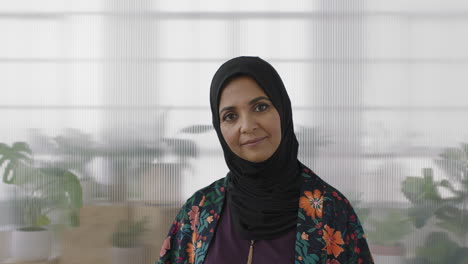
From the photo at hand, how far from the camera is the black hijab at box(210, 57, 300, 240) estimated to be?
113 cm

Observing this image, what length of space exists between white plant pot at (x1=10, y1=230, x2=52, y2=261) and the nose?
102 cm

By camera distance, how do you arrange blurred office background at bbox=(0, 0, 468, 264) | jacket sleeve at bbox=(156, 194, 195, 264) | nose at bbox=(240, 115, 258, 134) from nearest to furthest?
1. nose at bbox=(240, 115, 258, 134)
2. jacket sleeve at bbox=(156, 194, 195, 264)
3. blurred office background at bbox=(0, 0, 468, 264)

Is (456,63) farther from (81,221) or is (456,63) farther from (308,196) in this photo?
(81,221)

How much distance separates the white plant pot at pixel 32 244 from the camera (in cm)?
167

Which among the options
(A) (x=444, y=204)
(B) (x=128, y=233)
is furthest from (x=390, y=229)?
(B) (x=128, y=233)

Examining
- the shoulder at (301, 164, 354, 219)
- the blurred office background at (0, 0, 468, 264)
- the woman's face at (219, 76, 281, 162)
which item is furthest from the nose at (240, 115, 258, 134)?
the blurred office background at (0, 0, 468, 264)

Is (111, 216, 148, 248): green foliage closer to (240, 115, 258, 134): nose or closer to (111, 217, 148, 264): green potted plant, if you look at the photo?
(111, 217, 148, 264): green potted plant

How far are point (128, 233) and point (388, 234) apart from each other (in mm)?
969

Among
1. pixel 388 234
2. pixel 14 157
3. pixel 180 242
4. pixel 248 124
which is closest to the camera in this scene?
pixel 248 124

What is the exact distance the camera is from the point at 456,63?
1.61 metres

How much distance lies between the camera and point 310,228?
113 centimetres

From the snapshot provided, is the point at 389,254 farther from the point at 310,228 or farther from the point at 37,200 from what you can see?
the point at 37,200

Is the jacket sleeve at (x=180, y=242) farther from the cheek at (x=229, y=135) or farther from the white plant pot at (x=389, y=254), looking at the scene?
the white plant pot at (x=389, y=254)

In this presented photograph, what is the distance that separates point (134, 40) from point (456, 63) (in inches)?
47.0
